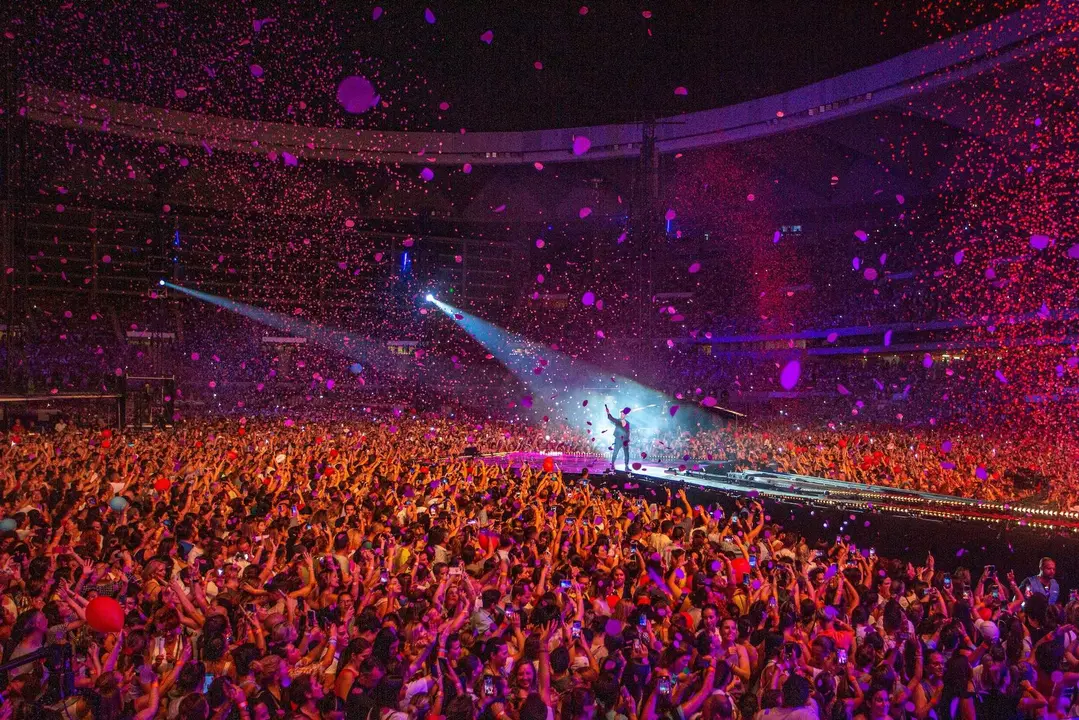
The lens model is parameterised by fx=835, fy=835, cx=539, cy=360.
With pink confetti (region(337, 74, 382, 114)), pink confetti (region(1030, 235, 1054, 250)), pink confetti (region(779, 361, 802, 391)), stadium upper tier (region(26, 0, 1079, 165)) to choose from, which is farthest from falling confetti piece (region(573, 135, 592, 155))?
pink confetti (region(1030, 235, 1054, 250))

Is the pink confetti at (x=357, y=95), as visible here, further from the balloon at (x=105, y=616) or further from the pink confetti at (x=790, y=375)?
the balloon at (x=105, y=616)

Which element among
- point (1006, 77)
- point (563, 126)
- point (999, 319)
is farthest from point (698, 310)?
point (1006, 77)

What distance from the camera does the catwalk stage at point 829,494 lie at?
31.4 feet

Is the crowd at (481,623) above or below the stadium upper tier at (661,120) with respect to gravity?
below

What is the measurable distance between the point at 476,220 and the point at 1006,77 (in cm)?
1927

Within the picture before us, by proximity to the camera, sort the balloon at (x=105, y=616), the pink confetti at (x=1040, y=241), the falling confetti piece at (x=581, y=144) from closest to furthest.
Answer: the balloon at (x=105, y=616) → the pink confetti at (x=1040, y=241) → the falling confetti piece at (x=581, y=144)

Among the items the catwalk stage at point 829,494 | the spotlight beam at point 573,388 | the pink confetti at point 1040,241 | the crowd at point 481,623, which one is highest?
the pink confetti at point 1040,241

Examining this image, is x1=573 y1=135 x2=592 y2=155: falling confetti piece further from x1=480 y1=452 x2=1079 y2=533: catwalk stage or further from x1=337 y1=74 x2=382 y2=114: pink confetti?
x1=480 y1=452 x2=1079 y2=533: catwalk stage

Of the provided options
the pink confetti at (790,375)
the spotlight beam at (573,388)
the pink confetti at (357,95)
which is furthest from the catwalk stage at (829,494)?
the pink confetti at (357,95)

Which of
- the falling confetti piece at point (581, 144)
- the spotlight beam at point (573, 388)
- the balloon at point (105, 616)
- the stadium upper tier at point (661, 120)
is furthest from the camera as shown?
the falling confetti piece at point (581, 144)

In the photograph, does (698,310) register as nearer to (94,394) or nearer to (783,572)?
(94,394)

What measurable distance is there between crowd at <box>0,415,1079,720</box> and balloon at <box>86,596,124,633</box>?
5 cm

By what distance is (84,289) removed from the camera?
88.1ft

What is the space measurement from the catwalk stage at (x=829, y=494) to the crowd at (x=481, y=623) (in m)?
1.69
